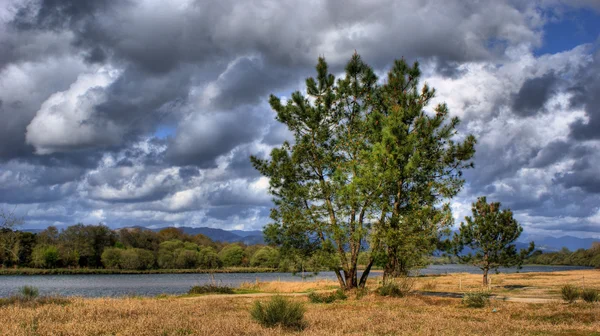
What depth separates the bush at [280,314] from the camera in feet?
46.0

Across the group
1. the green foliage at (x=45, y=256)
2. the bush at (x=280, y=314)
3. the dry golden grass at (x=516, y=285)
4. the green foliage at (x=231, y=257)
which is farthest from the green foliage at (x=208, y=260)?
the bush at (x=280, y=314)

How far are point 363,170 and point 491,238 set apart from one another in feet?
62.4

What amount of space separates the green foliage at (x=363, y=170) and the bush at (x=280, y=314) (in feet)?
46.5

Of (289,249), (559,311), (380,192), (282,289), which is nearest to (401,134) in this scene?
(380,192)

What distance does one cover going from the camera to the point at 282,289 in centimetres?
4303

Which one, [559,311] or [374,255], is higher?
[374,255]

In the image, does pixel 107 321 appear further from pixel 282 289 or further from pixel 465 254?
pixel 465 254

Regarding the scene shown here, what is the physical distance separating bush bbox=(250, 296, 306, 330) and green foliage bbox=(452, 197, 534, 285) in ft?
101

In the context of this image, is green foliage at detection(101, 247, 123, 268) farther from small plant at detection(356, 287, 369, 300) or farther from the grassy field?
the grassy field

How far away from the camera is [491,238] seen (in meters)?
41.1

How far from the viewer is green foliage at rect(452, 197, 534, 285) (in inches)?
1597

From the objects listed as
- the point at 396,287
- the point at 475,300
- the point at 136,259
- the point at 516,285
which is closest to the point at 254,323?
the point at 475,300

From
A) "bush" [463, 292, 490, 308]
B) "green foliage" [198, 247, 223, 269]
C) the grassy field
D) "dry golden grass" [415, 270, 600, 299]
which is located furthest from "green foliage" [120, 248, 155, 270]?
"bush" [463, 292, 490, 308]

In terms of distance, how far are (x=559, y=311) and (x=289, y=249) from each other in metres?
16.5
